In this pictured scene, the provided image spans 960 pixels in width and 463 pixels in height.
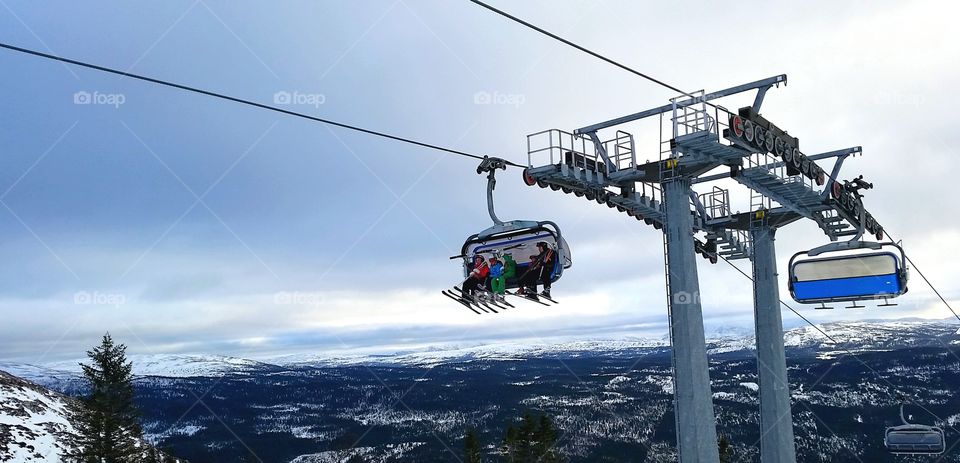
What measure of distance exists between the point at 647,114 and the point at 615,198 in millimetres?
3797

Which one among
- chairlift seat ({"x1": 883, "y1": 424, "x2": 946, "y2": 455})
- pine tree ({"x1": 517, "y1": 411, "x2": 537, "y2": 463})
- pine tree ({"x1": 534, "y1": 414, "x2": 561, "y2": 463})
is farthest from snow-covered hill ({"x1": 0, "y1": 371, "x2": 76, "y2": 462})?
chairlift seat ({"x1": 883, "y1": 424, "x2": 946, "y2": 455})

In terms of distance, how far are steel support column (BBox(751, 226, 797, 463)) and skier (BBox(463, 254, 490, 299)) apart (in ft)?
43.2

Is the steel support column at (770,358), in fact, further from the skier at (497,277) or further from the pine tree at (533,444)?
the pine tree at (533,444)

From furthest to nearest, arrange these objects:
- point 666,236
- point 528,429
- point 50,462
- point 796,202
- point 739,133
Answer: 1. point 50,462
2. point 528,429
3. point 796,202
4. point 666,236
5. point 739,133

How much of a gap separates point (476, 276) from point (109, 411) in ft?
170

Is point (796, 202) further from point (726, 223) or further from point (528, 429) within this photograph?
point (528, 429)

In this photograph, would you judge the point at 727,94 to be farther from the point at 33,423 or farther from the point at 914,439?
the point at 33,423

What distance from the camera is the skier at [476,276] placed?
61.0 feet

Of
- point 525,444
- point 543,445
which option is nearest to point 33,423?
point 525,444

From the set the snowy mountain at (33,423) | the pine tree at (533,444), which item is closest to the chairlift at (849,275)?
the pine tree at (533,444)

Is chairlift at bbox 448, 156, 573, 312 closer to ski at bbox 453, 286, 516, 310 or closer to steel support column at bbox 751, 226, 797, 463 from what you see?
ski at bbox 453, 286, 516, 310

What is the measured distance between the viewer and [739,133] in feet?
59.2

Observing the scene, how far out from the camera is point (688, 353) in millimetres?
18312

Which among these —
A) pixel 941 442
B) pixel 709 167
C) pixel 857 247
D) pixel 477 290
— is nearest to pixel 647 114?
pixel 709 167
